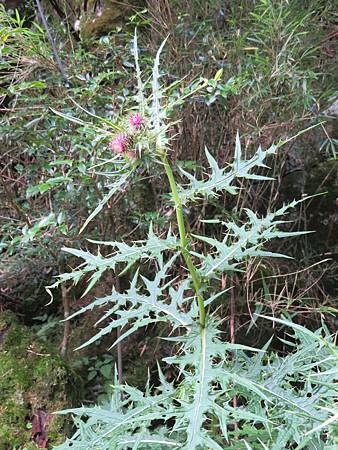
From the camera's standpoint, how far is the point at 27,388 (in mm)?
1859

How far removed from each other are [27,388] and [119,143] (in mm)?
1360

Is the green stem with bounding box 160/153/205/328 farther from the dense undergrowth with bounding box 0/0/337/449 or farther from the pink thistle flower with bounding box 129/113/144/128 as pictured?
the dense undergrowth with bounding box 0/0/337/449

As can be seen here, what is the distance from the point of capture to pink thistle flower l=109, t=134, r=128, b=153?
33.8 inches

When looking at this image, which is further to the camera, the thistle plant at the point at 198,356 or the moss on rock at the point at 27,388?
the moss on rock at the point at 27,388

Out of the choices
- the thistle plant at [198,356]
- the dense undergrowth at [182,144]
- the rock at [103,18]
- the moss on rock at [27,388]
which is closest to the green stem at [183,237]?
the thistle plant at [198,356]

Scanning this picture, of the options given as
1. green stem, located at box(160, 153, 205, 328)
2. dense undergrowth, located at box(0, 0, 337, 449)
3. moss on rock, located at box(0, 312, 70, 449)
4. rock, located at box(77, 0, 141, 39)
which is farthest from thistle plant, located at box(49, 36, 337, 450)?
rock, located at box(77, 0, 141, 39)

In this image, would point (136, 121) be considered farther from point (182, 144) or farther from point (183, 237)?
point (182, 144)

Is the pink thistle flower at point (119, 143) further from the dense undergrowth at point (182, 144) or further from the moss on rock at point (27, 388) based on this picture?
the moss on rock at point (27, 388)

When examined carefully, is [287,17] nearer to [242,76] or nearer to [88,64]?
[242,76]

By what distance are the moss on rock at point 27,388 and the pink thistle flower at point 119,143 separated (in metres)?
1.28

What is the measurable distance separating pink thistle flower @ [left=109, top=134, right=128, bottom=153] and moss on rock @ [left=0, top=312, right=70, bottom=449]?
128cm

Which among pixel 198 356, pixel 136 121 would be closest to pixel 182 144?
pixel 136 121

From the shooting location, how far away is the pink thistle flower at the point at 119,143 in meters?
0.86

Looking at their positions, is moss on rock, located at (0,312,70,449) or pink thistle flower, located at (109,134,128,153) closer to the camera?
pink thistle flower, located at (109,134,128,153)
